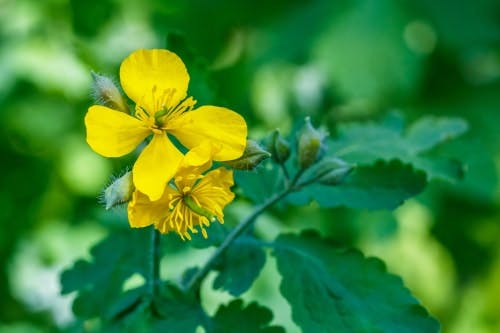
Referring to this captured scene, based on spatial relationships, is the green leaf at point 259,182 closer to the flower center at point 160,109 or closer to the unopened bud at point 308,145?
the unopened bud at point 308,145

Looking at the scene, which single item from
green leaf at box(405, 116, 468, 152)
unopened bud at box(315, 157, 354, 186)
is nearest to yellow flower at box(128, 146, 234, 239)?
unopened bud at box(315, 157, 354, 186)

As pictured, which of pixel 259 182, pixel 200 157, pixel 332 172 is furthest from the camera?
pixel 259 182

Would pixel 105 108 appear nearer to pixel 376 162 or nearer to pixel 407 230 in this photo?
pixel 376 162

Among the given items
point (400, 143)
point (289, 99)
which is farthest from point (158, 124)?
point (289, 99)

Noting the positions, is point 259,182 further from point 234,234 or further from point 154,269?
point 154,269

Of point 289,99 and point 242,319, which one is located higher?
point 289,99

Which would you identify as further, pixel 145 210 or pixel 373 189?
pixel 373 189

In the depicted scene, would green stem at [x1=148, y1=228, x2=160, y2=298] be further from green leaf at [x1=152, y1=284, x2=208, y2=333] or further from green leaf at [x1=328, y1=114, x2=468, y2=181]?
green leaf at [x1=328, y1=114, x2=468, y2=181]
